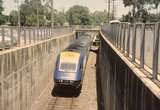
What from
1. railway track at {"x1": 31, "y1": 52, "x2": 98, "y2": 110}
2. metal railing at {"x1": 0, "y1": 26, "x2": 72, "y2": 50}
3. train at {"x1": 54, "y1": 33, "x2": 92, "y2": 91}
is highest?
metal railing at {"x1": 0, "y1": 26, "x2": 72, "y2": 50}

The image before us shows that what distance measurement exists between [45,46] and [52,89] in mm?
3694

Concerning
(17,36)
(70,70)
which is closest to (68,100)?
(70,70)

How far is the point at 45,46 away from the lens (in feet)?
113

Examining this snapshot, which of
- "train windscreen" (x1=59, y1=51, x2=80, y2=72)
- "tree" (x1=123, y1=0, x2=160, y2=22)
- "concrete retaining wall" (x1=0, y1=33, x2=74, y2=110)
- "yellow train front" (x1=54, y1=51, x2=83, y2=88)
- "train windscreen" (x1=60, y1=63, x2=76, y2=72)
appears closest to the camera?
"concrete retaining wall" (x1=0, y1=33, x2=74, y2=110)

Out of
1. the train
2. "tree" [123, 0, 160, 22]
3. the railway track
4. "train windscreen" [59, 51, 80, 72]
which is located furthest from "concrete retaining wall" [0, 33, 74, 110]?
"tree" [123, 0, 160, 22]

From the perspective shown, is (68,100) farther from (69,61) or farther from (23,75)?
(23,75)

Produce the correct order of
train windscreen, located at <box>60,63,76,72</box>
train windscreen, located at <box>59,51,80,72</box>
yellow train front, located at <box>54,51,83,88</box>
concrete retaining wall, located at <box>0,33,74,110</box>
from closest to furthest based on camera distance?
concrete retaining wall, located at <box>0,33,74,110</box> < yellow train front, located at <box>54,51,83,88</box> < train windscreen, located at <box>60,63,76,72</box> < train windscreen, located at <box>59,51,80,72</box>

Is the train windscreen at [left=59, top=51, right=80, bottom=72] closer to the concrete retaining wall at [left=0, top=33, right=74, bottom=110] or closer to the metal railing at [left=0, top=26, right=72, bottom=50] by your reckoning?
the concrete retaining wall at [left=0, top=33, right=74, bottom=110]

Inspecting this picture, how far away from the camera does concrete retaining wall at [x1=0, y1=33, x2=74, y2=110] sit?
17953 millimetres

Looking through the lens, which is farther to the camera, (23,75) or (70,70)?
(70,70)

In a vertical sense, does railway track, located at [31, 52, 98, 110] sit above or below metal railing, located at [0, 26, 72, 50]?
below

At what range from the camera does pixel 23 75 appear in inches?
915

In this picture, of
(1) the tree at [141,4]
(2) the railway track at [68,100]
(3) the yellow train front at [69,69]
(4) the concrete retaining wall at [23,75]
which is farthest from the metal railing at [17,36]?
(1) the tree at [141,4]

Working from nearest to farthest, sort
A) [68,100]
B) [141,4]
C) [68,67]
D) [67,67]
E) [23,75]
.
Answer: [23,75] → [68,100] → [68,67] → [67,67] → [141,4]
